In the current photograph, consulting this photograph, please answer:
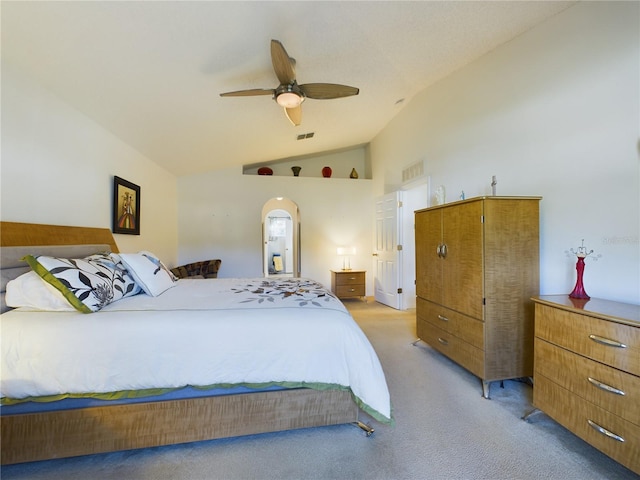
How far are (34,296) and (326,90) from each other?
2.34 meters

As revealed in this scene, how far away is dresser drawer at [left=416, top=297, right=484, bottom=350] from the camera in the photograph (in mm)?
2188

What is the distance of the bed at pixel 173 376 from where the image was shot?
135 cm

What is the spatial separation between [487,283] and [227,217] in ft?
14.3

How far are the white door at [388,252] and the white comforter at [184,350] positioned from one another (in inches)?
125

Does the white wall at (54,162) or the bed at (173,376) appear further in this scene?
the white wall at (54,162)

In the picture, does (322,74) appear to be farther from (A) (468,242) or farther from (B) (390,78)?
(A) (468,242)

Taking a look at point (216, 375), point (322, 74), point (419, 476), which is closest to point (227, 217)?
point (322, 74)

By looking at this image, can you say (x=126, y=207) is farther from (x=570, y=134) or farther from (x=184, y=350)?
(x=570, y=134)

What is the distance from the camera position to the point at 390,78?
3.26m

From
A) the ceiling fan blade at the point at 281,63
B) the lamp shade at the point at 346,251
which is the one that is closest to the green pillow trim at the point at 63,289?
the ceiling fan blade at the point at 281,63

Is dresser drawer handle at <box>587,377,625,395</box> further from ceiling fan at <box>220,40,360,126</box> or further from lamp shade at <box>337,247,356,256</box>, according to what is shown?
lamp shade at <box>337,247,356,256</box>

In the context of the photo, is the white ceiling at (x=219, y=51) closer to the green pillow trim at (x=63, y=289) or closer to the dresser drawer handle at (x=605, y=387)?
the green pillow trim at (x=63, y=289)

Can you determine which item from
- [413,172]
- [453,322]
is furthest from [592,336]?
[413,172]

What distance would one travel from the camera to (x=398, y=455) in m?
1.51
